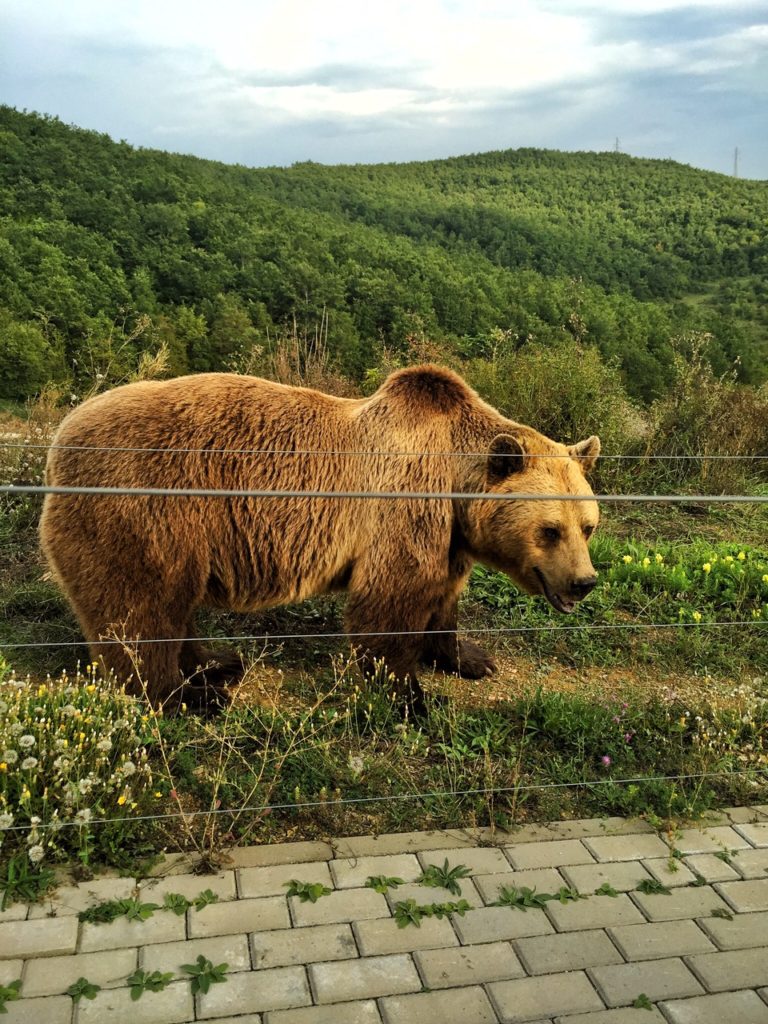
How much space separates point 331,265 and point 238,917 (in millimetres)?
20697

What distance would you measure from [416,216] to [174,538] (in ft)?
108

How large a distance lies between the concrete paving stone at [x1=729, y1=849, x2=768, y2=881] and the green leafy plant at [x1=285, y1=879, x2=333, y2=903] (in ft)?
4.63

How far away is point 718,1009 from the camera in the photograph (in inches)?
95.6

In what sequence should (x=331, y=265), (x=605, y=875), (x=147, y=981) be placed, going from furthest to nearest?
→ (x=331, y=265), (x=605, y=875), (x=147, y=981)

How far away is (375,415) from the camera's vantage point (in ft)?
14.3

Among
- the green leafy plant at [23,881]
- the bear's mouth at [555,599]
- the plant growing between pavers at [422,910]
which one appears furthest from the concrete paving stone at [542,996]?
the bear's mouth at [555,599]

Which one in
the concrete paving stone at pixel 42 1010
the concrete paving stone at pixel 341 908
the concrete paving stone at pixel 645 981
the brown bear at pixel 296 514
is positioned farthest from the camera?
the brown bear at pixel 296 514

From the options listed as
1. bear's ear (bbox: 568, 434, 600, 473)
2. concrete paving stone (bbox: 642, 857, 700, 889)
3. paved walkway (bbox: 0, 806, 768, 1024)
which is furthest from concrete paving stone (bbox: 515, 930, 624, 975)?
bear's ear (bbox: 568, 434, 600, 473)

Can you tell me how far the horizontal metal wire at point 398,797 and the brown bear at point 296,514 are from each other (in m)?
0.68

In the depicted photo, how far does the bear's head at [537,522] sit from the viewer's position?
13.1 ft

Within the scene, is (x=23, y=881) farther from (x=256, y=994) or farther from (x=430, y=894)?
(x=430, y=894)

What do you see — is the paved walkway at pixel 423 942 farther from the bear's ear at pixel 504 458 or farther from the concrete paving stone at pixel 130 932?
the bear's ear at pixel 504 458

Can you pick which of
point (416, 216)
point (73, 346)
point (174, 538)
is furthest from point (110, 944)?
point (416, 216)

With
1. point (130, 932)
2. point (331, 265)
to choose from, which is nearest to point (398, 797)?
point (130, 932)
